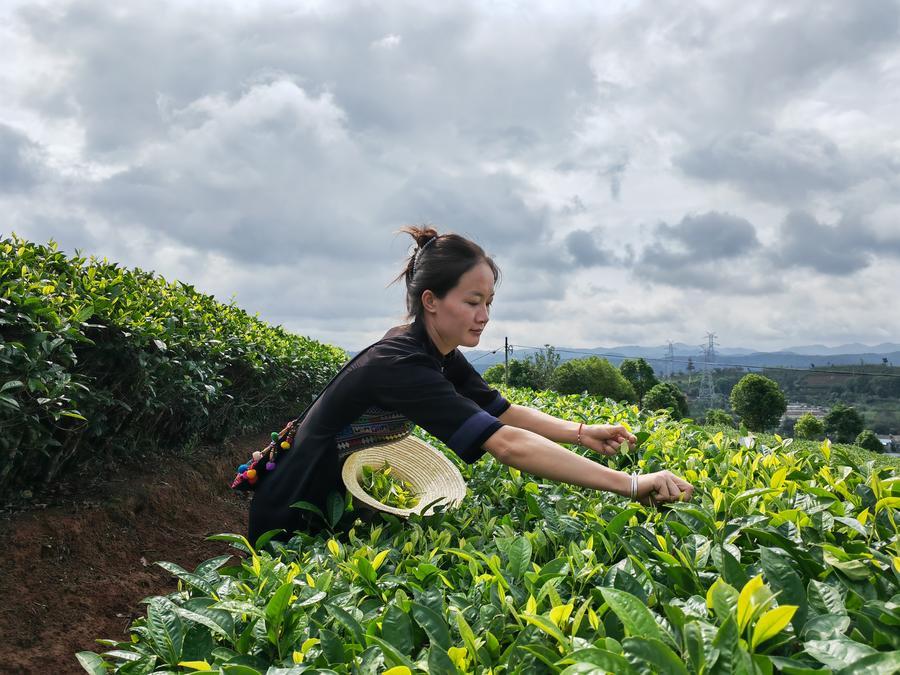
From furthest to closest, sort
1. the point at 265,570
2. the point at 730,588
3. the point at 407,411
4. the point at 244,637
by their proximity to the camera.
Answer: the point at 407,411, the point at 265,570, the point at 244,637, the point at 730,588

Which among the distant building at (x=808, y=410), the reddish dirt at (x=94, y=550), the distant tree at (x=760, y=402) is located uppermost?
the reddish dirt at (x=94, y=550)

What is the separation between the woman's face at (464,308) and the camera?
2.84 metres

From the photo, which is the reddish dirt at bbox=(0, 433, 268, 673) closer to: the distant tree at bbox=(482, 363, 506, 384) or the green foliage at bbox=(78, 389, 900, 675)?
the green foliage at bbox=(78, 389, 900, 675)

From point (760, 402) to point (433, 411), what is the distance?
28.2 metres

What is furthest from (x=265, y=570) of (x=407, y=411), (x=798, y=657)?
(x=798, y=657)

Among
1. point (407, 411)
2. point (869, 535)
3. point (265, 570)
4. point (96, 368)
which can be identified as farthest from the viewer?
point (96, 368)

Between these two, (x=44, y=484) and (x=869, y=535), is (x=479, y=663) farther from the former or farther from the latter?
(x=44, y=484)

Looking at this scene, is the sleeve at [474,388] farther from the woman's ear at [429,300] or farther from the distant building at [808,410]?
the distant building at [808,410]

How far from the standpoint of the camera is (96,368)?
14.1ft

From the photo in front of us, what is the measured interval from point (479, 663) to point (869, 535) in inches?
42.3

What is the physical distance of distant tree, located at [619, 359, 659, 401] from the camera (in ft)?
93.7

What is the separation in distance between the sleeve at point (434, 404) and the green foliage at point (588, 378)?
763 inches

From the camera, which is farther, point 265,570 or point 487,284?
point 487,284

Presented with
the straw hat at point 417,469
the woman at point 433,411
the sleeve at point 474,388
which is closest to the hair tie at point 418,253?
the woman at point 433,411
